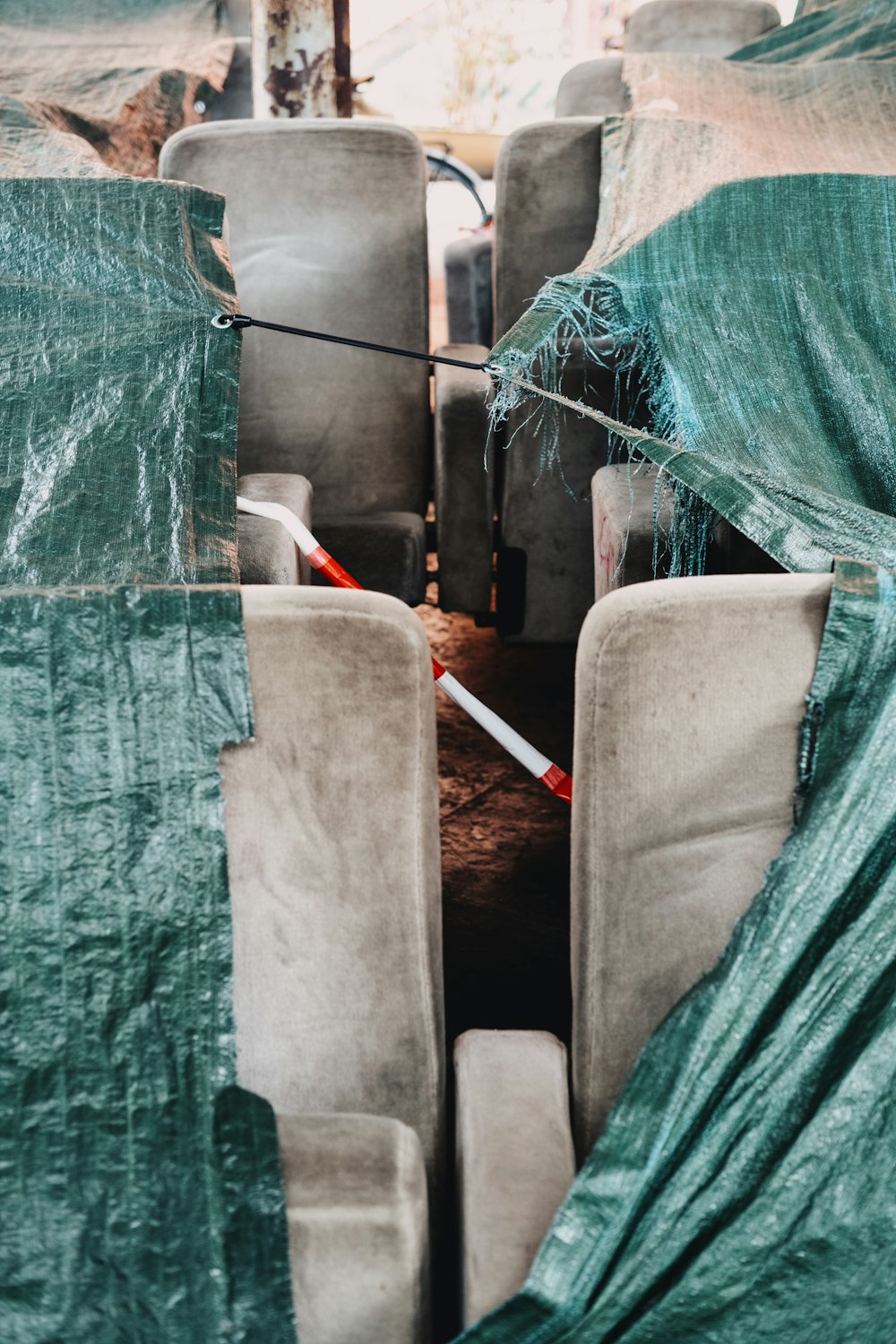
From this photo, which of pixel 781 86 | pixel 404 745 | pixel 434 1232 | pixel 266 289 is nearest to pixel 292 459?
pixel 266 289

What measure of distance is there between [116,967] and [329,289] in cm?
141

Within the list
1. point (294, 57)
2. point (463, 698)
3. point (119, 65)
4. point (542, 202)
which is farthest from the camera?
point (119, 65)

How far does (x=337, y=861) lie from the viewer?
867 millimetres

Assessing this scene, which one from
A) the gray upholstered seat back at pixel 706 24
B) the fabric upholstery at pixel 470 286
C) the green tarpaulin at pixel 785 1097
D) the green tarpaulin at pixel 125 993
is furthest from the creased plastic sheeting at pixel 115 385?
the gray upholstered seat back at pixel 706 24

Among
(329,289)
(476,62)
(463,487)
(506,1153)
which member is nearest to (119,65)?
(329,289)

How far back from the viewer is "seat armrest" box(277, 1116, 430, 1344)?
2.59 feet

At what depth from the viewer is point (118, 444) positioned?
124cm

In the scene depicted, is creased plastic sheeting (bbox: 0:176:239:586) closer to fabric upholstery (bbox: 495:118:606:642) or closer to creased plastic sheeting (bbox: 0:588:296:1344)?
creased plastic sheeting (bbox: 0:588:296:1344)

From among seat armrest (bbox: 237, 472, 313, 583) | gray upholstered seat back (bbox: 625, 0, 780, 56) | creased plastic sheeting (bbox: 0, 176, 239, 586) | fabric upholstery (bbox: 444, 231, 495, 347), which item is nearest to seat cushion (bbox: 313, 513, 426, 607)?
seat armrest (bbox: 237, 472, 313, 583)

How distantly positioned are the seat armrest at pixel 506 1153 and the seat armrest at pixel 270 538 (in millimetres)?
564

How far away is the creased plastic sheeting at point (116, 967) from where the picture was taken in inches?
32.4

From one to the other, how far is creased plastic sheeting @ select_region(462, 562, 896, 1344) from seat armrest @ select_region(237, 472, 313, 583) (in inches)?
25.5

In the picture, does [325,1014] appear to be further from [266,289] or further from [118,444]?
[266,289]

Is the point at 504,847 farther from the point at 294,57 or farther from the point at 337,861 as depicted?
the point at 294,57
